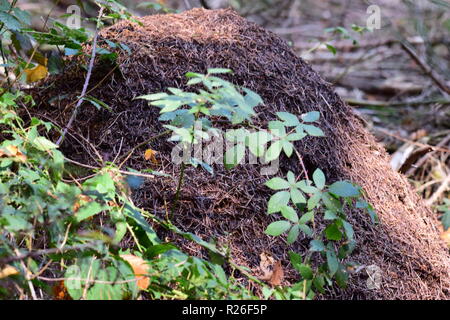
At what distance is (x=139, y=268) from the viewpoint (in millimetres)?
1813

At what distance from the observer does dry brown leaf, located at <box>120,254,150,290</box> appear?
67.9 inches

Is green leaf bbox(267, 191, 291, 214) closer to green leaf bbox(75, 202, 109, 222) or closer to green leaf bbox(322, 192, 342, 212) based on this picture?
green leaf bbox(322, 192, 342, 212)

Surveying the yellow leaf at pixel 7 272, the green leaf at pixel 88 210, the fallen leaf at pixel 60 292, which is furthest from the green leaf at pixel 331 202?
the yellow leaf at pixel 7 272

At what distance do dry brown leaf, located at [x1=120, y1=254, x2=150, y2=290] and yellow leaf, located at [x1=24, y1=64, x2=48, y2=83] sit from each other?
1157 millimetres

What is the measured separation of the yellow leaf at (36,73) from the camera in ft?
8.59

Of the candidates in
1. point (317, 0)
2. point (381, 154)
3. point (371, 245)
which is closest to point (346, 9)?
point (317, 0)

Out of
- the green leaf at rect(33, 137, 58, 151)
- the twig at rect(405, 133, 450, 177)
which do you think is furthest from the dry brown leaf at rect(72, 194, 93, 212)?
the twig at rect(405, 133, 450, 177)

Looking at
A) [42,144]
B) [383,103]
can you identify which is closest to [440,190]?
[383,103]

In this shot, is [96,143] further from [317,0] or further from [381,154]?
[317,0]

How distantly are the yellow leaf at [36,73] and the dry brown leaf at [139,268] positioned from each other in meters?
1.16

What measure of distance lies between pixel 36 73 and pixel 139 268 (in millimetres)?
1268

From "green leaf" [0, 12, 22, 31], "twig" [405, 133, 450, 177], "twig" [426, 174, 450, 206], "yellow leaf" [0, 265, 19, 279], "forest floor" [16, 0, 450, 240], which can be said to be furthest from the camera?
"forest floor" [16, 0, 450, 240]

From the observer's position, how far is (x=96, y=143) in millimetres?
2561

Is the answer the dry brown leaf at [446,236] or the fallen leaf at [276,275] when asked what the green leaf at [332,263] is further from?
the dry brown leaf at [446,236]
